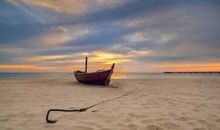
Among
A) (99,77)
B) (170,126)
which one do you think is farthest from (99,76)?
(170,126)

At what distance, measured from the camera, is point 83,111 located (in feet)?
15.2

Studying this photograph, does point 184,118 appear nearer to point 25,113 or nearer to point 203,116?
point 203,116

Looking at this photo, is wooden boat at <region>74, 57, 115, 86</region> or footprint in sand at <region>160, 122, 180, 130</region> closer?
footprint in sand at <region>160, 122, 180, 130</region>

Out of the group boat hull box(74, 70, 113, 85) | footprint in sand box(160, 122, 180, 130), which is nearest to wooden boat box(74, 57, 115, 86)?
boat hull box(74, 70, 113, 85)

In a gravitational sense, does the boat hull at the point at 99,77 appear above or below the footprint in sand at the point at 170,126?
above

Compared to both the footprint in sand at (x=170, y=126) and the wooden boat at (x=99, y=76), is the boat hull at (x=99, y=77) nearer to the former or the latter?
the wooden boat at (x=99, y=76)

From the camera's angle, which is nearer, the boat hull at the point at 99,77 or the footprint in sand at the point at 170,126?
the footprint in sand at the point at 170,126

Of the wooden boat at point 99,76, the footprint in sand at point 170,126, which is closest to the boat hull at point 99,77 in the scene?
the wooden boat at point 99,76

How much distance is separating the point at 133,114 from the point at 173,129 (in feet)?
3.91

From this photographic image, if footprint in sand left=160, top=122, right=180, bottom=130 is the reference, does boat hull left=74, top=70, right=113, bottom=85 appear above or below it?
above

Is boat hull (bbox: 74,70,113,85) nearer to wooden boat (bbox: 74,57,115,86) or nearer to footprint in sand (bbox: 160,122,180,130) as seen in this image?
wooden boat (bbox: 74,57,115,86)

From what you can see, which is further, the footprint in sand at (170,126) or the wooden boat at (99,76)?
the wooden boat at (99,76)

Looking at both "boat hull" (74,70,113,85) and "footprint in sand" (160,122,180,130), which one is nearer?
"footprint in sand" (160,122,180,130)

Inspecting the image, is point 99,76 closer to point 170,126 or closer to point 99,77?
point 99,77
